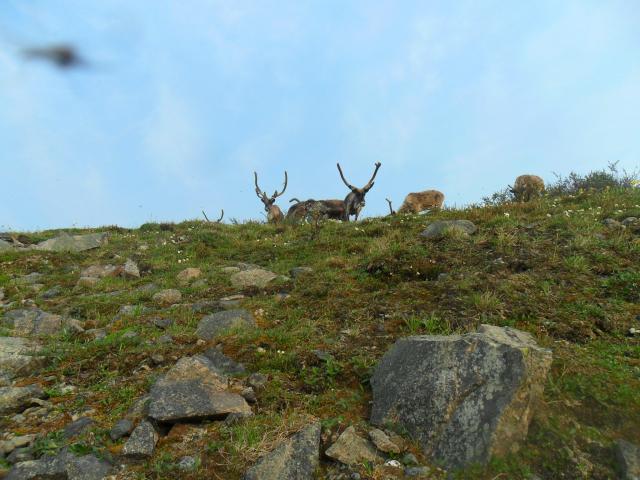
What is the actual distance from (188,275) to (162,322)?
2945 mm

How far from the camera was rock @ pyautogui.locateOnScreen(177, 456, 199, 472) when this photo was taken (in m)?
3.38

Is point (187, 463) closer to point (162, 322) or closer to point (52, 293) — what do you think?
point (162, 322)

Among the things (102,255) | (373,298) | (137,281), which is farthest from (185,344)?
(102,255)

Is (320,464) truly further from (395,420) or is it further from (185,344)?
(185,344)

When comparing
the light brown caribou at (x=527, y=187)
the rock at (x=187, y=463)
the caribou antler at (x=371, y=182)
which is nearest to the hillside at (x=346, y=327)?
the rock at (x=187, y=463)

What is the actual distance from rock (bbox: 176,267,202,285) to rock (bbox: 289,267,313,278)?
1817mm

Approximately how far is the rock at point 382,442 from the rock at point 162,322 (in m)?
3.63

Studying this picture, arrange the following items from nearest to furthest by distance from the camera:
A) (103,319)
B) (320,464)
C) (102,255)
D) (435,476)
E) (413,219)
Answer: (435,476), (320,464), (103,319), (102,255), (413,219)

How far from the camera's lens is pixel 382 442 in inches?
136

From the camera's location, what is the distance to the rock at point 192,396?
394cm

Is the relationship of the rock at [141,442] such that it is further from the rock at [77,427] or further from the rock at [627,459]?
the rock at [627,459]

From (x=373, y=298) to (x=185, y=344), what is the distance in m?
Result: 2.38

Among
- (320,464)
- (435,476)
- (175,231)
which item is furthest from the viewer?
(175,231)

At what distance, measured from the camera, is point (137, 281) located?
941cm
